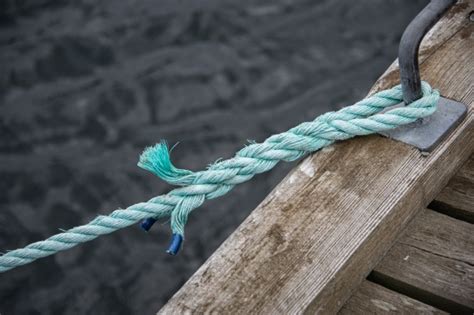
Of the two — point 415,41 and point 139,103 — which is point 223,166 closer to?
point 415,41

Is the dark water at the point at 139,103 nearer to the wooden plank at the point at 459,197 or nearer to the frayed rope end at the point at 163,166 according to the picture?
the frayed rope end at the point at 163,166

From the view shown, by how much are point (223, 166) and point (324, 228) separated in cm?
27

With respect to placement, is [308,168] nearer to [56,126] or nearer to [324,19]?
[56,126]

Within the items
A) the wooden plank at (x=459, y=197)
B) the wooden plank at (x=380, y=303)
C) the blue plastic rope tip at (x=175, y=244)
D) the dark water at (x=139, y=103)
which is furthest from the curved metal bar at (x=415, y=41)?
the dark water at (x=139, y=103)

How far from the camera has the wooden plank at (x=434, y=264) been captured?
142cm

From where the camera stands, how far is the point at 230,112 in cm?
362

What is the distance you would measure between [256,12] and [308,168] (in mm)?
2777

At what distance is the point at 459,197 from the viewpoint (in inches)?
63.6

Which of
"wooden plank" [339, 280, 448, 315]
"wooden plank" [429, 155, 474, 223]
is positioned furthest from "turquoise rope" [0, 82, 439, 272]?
"wooden plank" [339, 280, 448, 315]

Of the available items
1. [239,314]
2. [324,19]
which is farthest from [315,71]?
[239,314]

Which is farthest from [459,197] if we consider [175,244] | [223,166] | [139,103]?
[139,103]

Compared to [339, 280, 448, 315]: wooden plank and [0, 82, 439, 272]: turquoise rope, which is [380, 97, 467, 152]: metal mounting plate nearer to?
[0, 82, 439, 272]: turquoise rope

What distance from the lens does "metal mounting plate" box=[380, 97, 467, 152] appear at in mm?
1551

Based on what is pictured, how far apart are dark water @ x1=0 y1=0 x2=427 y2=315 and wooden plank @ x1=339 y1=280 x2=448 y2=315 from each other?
159cm
